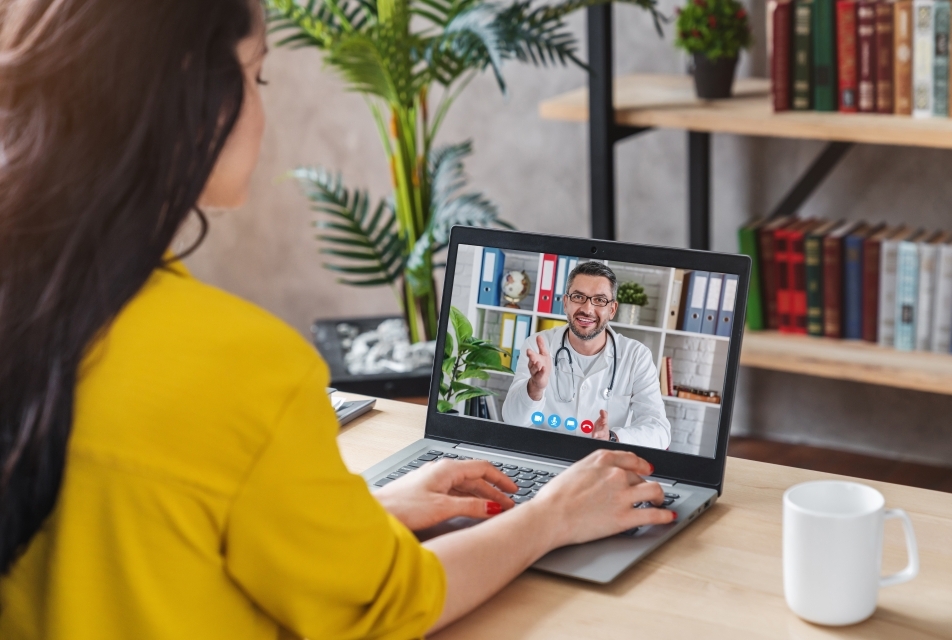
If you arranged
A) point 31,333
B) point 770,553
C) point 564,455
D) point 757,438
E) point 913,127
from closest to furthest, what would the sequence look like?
point 31,333 → point 770,553 → point 564,455 → point 913,127 → point 757,438

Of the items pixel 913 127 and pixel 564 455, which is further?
pixel 913 127

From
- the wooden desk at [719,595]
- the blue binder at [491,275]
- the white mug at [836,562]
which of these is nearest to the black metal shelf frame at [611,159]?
the blue binder at [491,275]

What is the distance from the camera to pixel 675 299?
1071 millimetres

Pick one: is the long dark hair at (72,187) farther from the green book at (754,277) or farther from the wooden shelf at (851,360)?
the green book at (754,277)

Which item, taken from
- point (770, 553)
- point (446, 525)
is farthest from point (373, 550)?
point (770, 553)

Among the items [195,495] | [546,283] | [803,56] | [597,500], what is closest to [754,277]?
[803,56]

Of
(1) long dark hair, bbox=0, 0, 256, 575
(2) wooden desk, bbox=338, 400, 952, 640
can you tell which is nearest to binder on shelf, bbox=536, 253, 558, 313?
(2) wooden desk, bbox=338, 400, 952, 640

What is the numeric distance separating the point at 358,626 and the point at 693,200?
6.25 feet

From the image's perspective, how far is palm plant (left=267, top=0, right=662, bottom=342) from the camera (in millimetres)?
2115

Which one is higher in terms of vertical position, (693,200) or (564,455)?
(693,200)

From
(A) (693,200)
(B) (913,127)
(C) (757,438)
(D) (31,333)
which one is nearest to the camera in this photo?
(D) (31,333)

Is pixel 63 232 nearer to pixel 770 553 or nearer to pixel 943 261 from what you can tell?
pixel 770 553

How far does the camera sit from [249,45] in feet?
2.46

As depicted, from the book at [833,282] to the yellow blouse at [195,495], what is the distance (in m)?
1.76
